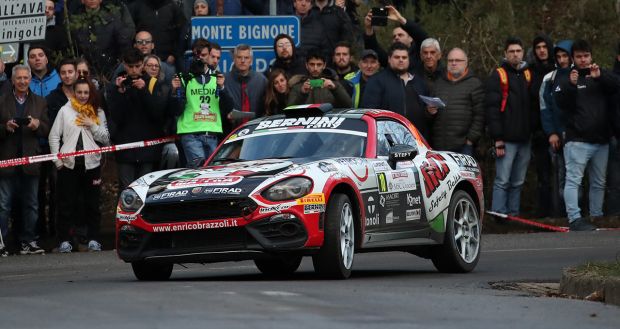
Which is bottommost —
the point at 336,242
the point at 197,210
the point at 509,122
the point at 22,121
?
the point at 336,242

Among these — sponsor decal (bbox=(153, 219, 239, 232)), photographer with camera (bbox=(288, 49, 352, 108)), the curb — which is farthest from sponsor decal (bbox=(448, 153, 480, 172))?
photographer with camera (bbox=(288, 49, 352, 108))

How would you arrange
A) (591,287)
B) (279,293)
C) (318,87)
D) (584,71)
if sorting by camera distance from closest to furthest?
1. (279,293)
2. (591,287)
3. (318,87)
4. (584,71)

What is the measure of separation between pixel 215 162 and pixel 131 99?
5.40 meters

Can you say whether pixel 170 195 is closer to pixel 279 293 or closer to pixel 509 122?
pixel 279 293

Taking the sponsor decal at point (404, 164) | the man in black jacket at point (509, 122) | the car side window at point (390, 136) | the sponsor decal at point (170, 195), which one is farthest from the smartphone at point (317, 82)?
the sponsor decal at point (170, 195)

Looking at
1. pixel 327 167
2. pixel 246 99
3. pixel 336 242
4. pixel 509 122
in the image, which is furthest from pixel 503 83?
pixel 336 242

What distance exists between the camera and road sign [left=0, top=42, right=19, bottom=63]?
2191cm

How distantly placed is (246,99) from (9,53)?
3.16 m

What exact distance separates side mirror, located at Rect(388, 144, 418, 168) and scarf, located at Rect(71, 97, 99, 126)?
20.1ft

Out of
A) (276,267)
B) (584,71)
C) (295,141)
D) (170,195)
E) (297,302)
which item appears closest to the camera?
(297,302)

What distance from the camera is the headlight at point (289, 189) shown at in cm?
1416

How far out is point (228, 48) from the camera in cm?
2361

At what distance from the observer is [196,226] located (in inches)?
563

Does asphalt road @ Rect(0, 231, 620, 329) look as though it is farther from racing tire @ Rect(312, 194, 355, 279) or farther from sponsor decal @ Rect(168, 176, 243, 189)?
sponsor decal @ Rect(168, 176, 243, 189)
